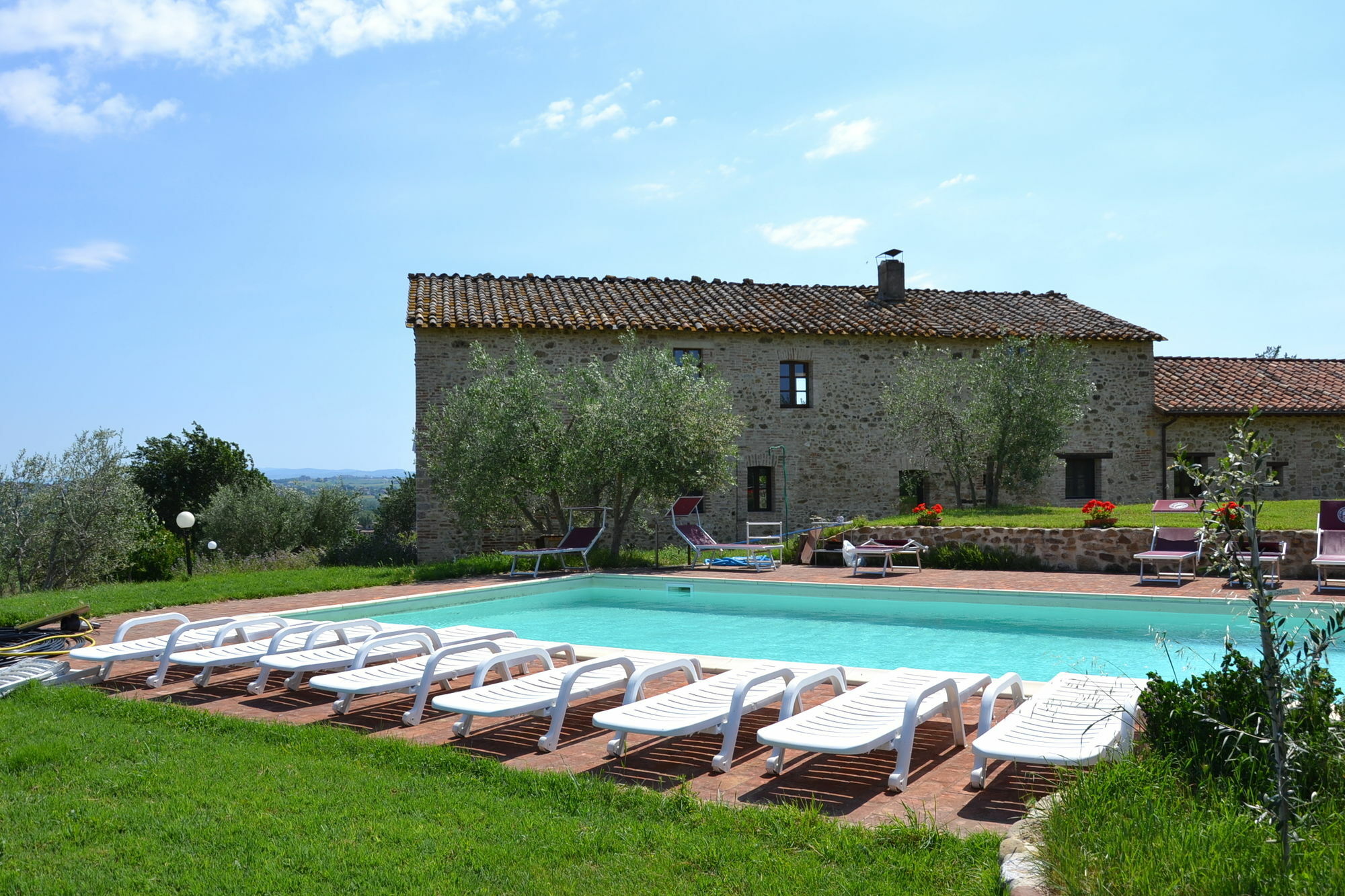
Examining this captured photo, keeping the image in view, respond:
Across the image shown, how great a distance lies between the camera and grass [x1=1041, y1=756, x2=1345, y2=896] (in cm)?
232

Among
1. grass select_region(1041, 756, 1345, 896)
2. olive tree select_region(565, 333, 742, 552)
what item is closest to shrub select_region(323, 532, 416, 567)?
olive tree select_region(565, 333, 742, 552)

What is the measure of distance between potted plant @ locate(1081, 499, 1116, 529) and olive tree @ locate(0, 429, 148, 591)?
16.0m

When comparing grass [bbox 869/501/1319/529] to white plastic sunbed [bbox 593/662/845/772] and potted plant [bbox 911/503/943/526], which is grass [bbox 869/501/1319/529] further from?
white plastic sunbed [bbox 593/662/845/772]

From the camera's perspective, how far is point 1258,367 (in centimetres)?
2366

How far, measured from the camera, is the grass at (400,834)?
2834 mm

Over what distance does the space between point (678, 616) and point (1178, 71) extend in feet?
23.9

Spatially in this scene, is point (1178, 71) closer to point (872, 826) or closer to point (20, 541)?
point (872, 826)

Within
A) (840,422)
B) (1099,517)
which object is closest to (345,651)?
(1099,517)

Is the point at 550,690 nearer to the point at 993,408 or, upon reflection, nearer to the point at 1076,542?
the point at 1076,542

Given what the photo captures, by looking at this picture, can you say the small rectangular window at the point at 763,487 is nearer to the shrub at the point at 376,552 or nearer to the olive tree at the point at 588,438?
the olive tree at the point at 588,438

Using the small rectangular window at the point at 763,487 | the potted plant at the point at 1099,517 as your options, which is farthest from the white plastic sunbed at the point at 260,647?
the small rectangular window at the point at 763,487

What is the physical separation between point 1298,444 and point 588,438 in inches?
669

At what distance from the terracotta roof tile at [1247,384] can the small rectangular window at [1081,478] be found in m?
2.05

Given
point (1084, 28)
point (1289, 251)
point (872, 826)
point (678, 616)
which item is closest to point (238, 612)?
point (678, 616)
